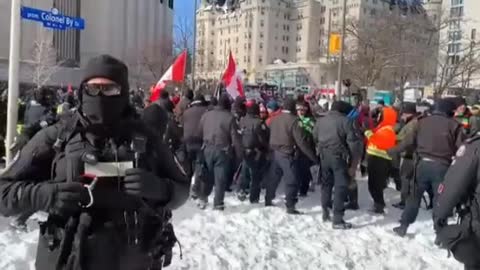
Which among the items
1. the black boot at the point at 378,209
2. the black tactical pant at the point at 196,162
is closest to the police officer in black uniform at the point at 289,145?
the black tactical pant at the point at 196,162

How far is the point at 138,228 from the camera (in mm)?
2896

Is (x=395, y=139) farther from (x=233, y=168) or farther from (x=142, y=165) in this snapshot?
(x=142, y=165)

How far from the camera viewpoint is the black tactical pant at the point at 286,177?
8766 mm

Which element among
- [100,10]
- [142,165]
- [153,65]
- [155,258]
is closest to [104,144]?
[142,165]

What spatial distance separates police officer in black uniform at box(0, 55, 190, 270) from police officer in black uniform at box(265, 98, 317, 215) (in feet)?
19.4

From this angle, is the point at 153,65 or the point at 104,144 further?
the point at 153,65

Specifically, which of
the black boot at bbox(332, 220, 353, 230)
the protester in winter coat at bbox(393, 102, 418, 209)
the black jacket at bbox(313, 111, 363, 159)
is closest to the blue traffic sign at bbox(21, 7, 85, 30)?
the black jacket at bbox(313, 111, 363, 159)

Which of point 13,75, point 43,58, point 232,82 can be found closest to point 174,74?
point 232,82

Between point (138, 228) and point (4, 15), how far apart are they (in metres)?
57.2

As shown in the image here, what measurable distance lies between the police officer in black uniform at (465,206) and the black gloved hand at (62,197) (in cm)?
252

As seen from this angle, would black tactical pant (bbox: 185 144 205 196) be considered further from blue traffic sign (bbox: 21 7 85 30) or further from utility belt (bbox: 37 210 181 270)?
utility belt (bbox: 37 210 181 270)

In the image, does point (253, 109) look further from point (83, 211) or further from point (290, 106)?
point (83, 211)

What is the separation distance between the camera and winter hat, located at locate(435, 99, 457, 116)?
748cm

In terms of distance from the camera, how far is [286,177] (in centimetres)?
880
